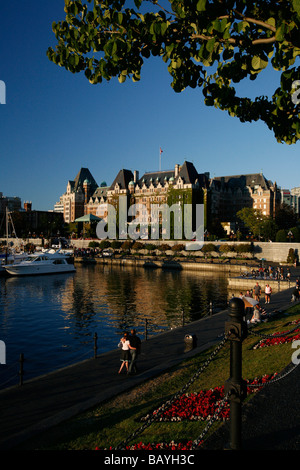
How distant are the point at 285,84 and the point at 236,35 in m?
1.58

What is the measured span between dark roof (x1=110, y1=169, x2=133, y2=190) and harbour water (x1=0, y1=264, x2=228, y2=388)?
82.6 metres

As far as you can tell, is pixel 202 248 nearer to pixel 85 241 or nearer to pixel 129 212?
pixel 85 241

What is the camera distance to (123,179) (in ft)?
449

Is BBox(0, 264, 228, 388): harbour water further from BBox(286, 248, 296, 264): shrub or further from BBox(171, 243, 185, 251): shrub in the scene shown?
BBox(171, 243, 185, 251): shrub

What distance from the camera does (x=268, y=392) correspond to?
26.6ft

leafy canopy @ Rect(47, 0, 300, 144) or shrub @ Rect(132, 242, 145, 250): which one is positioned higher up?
leafy canopy @ Rect(47, 0, 300, 144)

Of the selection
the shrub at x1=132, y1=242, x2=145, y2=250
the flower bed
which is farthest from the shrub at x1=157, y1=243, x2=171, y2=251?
the flower bed

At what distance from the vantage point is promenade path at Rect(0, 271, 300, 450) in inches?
252

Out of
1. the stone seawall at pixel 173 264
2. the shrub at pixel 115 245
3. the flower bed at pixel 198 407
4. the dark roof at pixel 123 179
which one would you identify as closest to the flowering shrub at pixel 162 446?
the flower bed at pixel 198 407

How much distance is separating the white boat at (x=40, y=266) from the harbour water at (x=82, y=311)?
270 centimetres

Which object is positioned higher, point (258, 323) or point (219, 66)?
point (219, 66)

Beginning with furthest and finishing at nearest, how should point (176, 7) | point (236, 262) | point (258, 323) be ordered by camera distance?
point (236, 262), point (258, 323), point (176, 7)

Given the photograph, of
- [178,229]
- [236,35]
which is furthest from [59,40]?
[178,229]

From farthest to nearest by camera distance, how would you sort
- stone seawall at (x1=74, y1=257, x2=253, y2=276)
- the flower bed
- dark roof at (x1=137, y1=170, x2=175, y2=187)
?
dark roof at (x1=137, y1=170, x2=175, y2=187) < stone seawall at (x1=74, y1=257, x2=253, y2=276) < the flower bed
